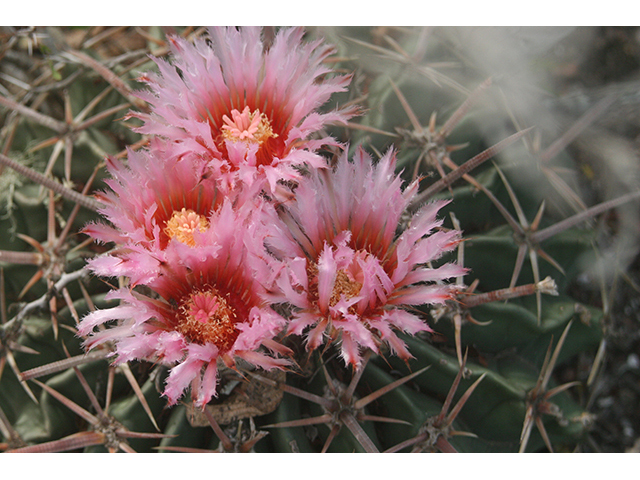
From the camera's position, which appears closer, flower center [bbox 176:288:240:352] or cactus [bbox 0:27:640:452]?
flower center [bbox 176:288:240:352]

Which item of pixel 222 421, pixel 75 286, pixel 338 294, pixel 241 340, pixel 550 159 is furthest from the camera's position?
pixel 550 159

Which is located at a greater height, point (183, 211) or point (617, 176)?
point (617, 176)

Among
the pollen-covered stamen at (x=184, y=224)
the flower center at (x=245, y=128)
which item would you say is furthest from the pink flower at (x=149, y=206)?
the flower center at (x=245, y=128)

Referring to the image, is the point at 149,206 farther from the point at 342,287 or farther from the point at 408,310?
the point at 408,310

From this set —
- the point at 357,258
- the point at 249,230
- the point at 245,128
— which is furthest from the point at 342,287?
the point at 245,128

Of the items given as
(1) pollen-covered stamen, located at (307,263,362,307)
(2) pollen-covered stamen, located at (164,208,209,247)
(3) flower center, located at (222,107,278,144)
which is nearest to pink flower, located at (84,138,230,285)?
(2) pollen-covered stamen, located at (164,208,209,247)

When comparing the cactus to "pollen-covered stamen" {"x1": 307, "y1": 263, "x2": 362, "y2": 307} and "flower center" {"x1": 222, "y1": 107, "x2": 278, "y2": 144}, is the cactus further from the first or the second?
"pollen-covered stamen" {"x1": 307, "y1": 263, "x2": 362, "y2": 307}

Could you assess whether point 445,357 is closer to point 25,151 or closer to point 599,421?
point 599,421
